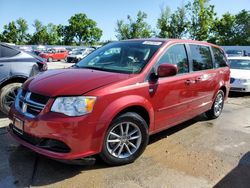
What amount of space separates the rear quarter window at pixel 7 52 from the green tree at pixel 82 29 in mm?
80096

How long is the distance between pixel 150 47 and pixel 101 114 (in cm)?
161

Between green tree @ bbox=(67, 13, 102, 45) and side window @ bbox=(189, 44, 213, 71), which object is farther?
green tree @ bbox=(67, 13, 102, 45)

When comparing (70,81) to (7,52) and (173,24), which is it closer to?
(7,52)

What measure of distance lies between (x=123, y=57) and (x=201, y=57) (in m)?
1.87

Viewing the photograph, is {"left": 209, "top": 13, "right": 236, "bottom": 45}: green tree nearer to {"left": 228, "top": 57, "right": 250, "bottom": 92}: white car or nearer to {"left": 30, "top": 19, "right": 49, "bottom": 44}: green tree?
{"left": 30, "top": 19, "right": 49, "bottom": 44}: green tree

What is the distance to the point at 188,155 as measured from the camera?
183 inches

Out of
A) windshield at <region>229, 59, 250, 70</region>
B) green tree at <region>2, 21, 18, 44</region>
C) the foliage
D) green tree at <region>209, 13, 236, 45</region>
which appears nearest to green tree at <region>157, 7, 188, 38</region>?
the foliage

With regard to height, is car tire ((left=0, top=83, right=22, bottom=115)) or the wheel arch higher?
the wheel arch

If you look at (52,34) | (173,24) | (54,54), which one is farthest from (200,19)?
(52,34)

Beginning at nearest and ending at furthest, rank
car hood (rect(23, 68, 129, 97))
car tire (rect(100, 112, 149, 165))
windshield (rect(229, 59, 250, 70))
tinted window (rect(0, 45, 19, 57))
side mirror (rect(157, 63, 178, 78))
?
car hood (rect(23, 68, 129, 97)), car tire (rect(100, 112, 149, 165)), side mirror (rect(157, 63, 178, 78)), tinted window (rect(0, 45, 19, 57)), windshield (rect(229, 59, 250, 70))

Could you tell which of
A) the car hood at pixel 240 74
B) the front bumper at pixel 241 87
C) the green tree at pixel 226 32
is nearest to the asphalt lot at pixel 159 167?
the front bumper at pixel 241 87

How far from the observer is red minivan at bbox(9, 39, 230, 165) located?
3582mm

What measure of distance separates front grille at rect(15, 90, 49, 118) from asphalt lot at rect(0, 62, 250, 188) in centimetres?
74

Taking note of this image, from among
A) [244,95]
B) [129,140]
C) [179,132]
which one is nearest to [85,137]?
[129,140]
